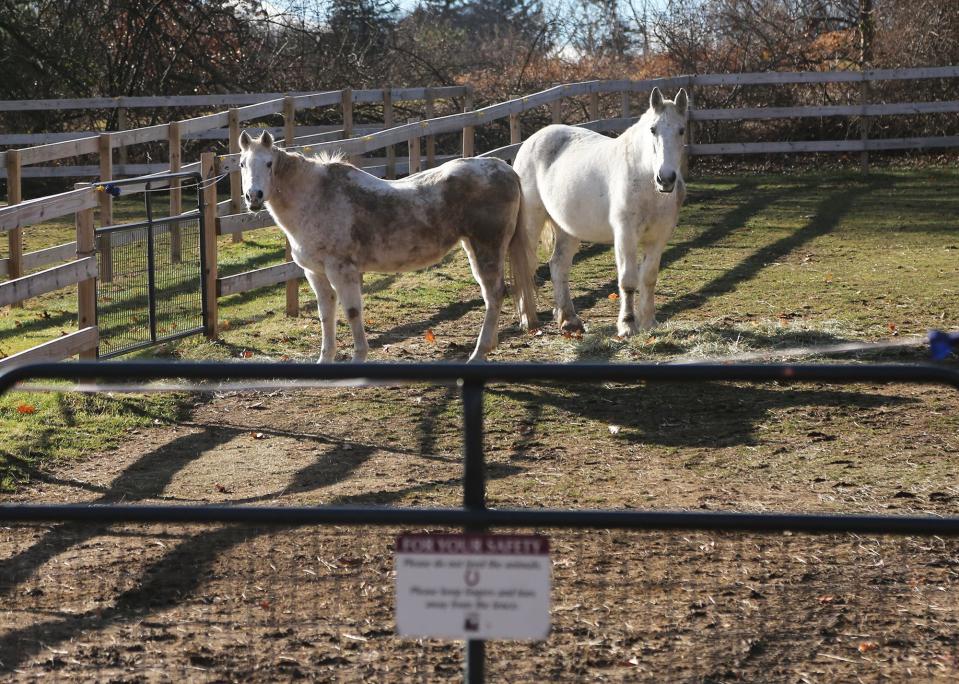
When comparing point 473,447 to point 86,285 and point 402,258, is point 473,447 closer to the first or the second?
point 402,258

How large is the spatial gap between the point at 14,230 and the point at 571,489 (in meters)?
6.68

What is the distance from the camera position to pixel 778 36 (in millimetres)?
23906

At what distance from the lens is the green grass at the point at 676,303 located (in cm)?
812

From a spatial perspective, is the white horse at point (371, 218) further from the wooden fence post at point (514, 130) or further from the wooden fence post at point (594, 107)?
the wooden fence post at point (594, 107)

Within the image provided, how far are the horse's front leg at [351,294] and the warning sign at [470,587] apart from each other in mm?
6040

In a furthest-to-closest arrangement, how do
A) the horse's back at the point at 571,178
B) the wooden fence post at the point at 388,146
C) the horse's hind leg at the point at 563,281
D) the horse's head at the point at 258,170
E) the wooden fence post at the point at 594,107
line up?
1. the wooden fence post at the point at 594,107
2. the wooden fence post at the point at 388,146
3. the horse's hind leg at the point at 563,281
4. the horse's back at the point at 571,178
5. the horse's head at the point at 258,170

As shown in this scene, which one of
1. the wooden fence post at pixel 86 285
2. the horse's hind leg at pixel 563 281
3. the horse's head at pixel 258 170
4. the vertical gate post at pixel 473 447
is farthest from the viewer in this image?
the horse's hind leg at pixel 563 281

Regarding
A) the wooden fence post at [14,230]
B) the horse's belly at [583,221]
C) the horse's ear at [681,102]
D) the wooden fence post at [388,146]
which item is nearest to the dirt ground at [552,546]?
the horse's belly at [583,221]

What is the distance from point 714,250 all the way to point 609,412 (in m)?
6.32

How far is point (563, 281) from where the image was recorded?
1000cm

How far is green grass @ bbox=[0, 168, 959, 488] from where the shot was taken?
812cm

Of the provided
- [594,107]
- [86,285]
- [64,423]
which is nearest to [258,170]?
[86,285]

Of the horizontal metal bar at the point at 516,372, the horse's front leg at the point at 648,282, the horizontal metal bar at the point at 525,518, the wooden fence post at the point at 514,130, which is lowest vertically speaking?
the horse's front leg at the point at 648,282

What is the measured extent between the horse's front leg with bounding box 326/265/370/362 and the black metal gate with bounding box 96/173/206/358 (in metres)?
1.93
